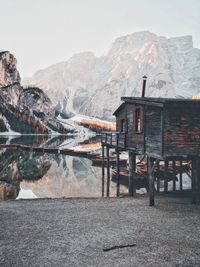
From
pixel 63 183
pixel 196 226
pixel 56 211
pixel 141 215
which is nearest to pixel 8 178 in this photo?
pixel 63 183

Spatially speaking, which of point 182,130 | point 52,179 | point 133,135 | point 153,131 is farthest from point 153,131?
point 52,179

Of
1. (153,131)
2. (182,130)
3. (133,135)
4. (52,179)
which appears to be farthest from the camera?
(52,179)

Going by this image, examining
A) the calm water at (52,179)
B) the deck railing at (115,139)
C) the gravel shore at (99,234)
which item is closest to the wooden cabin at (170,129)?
the gravel shore at (99,234)

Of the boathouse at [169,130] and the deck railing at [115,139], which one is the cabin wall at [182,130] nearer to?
the boathouse at [169,130]

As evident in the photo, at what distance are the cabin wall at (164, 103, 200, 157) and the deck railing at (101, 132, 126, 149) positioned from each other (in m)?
7.63

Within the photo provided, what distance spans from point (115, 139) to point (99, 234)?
1669cm

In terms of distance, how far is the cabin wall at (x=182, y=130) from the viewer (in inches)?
915

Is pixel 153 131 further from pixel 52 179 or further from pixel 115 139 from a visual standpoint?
pixel 52 179

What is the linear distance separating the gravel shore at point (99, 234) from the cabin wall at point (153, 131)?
406 cm

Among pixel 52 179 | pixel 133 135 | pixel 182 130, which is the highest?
pixel 182 130

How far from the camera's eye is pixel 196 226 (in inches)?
754

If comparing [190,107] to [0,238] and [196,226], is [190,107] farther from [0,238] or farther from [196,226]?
[0,238]

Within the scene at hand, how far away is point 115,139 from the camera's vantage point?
1312 inches

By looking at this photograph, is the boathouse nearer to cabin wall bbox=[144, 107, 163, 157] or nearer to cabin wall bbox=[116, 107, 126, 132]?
cabin wall bbox=[144, 107, 163, 157]
